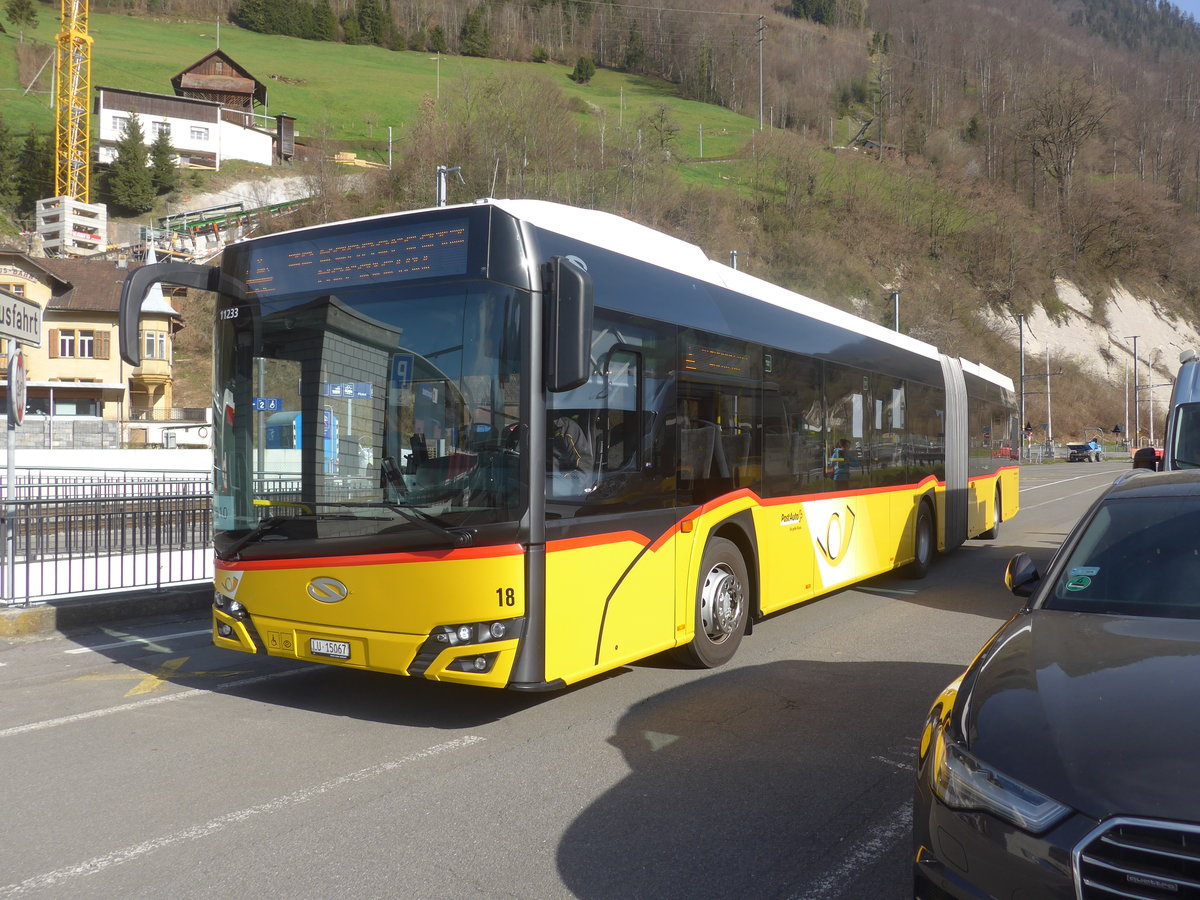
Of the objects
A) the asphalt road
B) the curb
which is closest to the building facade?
the curb

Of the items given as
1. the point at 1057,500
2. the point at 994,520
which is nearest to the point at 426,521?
the point at 994,520

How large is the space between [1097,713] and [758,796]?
214cm

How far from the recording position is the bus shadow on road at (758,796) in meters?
3.94

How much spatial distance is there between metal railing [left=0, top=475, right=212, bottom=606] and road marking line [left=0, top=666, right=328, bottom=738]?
417 centimetres

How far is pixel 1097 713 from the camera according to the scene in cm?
307

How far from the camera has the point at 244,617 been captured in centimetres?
642

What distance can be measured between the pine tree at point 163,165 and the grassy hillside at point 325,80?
47.1 feet

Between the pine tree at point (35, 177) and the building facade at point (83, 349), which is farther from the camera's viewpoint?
the pine tree at point (35, 177)

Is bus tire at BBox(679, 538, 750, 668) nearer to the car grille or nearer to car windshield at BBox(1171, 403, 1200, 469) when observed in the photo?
the car grille

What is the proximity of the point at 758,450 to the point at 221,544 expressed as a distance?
169 inches

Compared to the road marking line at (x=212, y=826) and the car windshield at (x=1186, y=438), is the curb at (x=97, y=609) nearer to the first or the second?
→ the road marking line at (x=212, y=826)

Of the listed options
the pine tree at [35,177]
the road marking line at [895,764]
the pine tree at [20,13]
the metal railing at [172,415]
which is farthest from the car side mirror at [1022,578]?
the pine tree at [20,13]

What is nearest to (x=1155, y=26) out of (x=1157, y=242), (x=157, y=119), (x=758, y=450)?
(x=1157, y=242)

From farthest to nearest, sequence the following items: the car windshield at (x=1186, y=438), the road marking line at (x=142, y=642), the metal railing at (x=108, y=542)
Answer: the metal railing at (x=108, y=542)
the car windshield at (x=1186, y=438)
the road marking line at (x=142, y=642)
